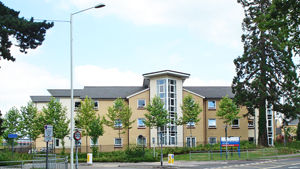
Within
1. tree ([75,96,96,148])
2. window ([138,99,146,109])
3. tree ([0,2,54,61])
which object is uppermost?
tree ([0,2,54,61])

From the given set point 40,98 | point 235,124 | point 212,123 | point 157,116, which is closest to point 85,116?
point 157,116

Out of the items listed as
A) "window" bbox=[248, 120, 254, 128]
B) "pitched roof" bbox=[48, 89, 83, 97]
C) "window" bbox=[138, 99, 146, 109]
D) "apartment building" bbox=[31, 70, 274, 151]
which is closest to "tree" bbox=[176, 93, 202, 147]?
"apartment building" bbox=[31, 70, 274, 151]

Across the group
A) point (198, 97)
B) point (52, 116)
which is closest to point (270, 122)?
point (198, 97)

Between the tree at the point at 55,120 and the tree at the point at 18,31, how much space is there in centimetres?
2266

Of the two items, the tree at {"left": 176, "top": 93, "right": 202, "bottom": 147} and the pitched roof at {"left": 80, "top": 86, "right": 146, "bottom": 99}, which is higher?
the pitched roof at {"left": 80, "top": 86, "right": 146, "bottom": 99}

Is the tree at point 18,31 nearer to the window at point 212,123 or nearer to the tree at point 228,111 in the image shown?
the tree at point 228,111

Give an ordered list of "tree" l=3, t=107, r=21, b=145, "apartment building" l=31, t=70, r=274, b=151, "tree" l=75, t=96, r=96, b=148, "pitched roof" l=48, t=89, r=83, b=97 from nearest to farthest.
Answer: "tree" l=75, t=96, r=96, b=148 → "apartment building" l=31, t=70, r=274, b=151 → "tree" l=3, t=107, r=21, b=145 → "pitched roof" l=48, t=89, r=83, b=97

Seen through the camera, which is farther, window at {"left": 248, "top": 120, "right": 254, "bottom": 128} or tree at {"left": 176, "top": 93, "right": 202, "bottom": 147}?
window at {"left": 248, "top": 120, "right": 254, "bottom": 128}

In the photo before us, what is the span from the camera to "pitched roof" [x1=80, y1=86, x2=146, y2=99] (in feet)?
174

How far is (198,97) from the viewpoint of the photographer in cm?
5234

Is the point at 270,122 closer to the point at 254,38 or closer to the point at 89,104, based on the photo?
the point at 254,38

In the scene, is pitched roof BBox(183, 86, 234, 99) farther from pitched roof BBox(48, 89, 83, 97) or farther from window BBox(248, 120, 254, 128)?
pitched roof BBox(48, 89, 83, 97)

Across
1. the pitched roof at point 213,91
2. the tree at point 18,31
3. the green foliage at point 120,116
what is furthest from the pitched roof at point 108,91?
the tree at point 18,31

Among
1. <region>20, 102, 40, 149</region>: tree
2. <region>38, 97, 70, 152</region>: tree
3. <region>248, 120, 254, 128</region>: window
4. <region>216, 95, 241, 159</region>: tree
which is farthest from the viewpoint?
<region>248, 120, 254, 128</region>: window
